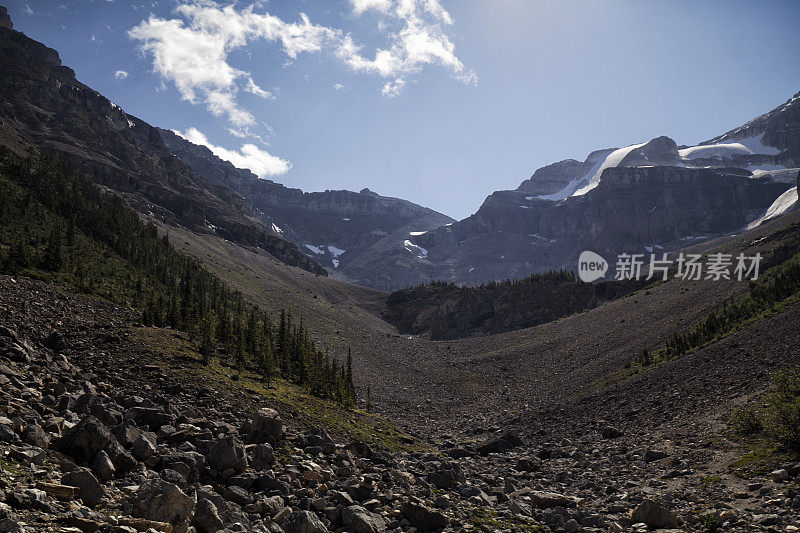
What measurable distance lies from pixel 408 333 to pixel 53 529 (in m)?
142

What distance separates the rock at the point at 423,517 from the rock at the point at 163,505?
6.55 m

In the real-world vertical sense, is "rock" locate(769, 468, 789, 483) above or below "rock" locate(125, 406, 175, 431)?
above

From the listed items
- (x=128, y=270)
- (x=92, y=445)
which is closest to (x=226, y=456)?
(x=92, y=445)

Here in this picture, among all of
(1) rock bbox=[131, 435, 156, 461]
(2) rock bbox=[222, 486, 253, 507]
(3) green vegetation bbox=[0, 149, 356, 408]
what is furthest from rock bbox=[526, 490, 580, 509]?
(3) green vegetation bbox=[0, 149, 356, 408]

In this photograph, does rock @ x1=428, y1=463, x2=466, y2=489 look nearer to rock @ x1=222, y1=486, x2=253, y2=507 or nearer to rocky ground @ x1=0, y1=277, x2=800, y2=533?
rocky ground @ x1=0, y1=277, x2=800, y2=533

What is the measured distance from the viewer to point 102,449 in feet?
37.0

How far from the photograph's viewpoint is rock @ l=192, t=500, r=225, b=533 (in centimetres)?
1003

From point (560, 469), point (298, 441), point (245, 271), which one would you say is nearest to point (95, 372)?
point (298, 441)

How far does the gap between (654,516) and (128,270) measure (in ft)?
250

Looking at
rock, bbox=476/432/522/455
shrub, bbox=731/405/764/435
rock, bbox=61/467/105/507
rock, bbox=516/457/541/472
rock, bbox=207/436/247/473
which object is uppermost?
shrub, bbox=731/405/764/435

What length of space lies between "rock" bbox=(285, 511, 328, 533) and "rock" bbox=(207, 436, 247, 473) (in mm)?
3045

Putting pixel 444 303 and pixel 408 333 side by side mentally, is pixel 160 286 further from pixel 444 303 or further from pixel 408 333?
pixel 444 303

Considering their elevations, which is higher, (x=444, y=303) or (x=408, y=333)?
(x=444, y=303)

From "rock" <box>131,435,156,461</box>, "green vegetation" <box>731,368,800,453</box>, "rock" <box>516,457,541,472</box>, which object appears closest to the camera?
"rock" <box>131,435,156,461</box>
